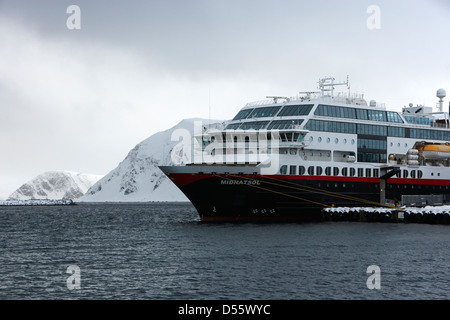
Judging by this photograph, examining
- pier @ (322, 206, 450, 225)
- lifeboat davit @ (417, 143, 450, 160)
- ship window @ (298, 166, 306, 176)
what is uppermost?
lifeboat davit @ (417, 143, 450, 160)

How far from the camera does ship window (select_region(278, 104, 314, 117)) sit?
225 ft

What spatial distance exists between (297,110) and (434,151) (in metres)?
21.0

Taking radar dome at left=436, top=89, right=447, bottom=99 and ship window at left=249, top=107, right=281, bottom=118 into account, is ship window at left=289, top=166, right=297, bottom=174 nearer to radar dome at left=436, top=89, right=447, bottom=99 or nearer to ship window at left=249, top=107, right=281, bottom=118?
ship window at left=249, top=107, right=281, bottom=118

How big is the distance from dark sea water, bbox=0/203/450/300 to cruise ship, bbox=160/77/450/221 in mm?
5443

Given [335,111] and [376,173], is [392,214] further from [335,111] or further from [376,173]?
[335,111]

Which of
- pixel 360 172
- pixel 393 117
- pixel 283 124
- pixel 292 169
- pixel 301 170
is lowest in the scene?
pixel 360 172

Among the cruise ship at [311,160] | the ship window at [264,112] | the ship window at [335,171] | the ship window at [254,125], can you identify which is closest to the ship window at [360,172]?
the cruise ship at [311,160]

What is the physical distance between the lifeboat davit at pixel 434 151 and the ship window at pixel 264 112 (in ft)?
69.4

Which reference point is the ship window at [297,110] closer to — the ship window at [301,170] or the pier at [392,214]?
the ship window at [301,170]

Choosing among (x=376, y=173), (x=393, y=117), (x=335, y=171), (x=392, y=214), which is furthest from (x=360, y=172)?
(x=393, y=117)

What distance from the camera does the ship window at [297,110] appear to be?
6850 centimetres

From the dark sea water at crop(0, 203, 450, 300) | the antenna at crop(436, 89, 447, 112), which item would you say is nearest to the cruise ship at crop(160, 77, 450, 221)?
the dark sea water at crop(0, 203, 450, 300)

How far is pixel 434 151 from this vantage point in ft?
254
